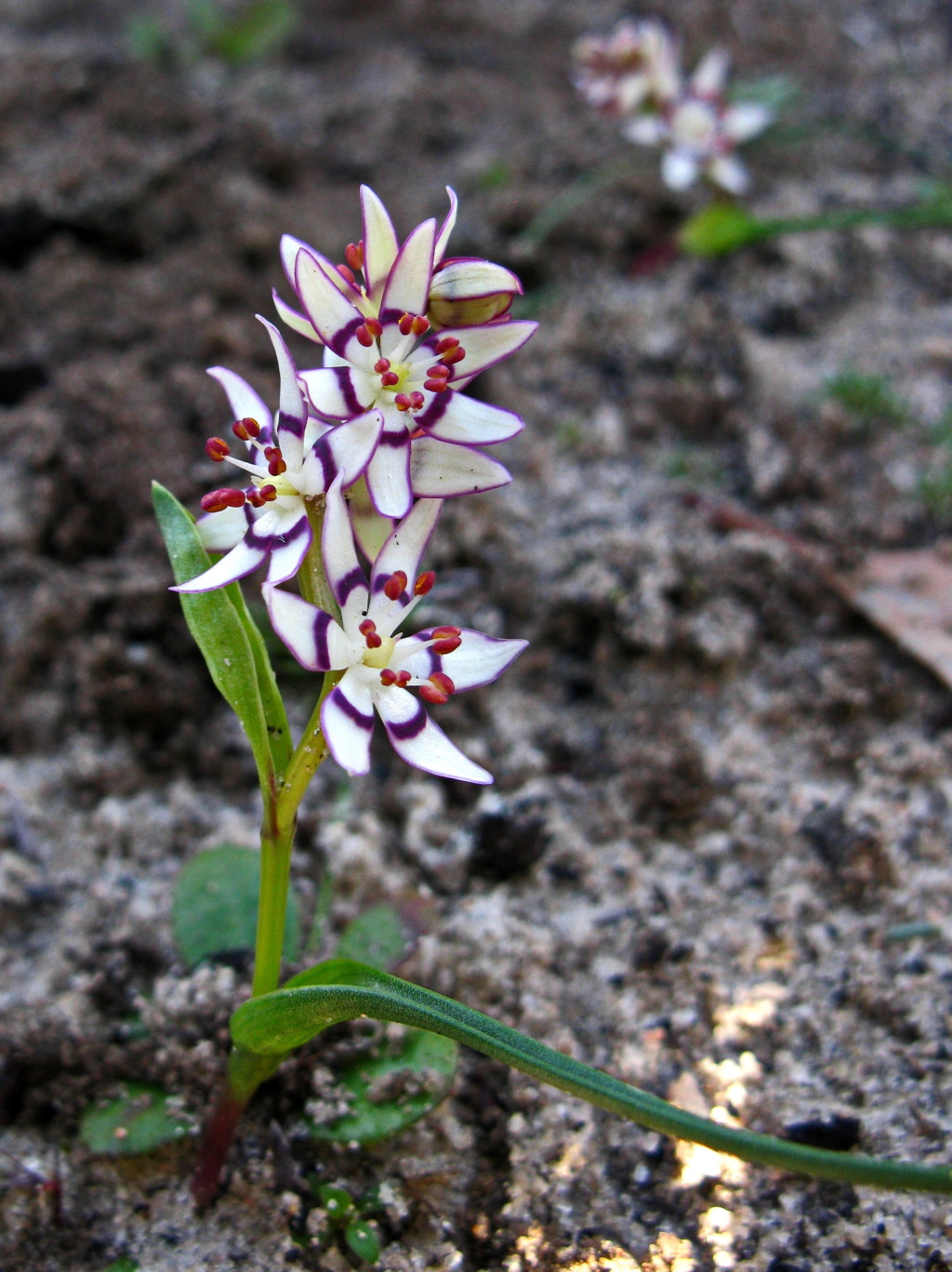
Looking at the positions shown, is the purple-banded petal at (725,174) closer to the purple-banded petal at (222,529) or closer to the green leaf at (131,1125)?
the purple-banded petal at (222,529)

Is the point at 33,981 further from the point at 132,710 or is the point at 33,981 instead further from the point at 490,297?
the point at 490,297

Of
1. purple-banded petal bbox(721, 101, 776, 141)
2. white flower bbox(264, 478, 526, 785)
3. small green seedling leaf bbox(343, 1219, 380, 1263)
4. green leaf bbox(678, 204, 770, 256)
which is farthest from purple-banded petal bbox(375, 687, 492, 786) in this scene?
purple-banded petal bbox(721, 101, 776, 141)

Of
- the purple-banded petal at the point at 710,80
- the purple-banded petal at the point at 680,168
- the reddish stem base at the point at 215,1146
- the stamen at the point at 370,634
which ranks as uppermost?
the purple-banded petal at the point at 710,80

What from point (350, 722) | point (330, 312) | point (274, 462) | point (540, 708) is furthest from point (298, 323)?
point (540, 708)

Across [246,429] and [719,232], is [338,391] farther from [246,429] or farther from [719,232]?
[719,232]

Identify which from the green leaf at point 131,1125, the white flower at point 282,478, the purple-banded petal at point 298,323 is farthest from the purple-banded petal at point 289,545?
the green leaf at point 131,1125

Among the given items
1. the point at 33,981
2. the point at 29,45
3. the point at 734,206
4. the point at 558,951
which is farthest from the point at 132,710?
the point at 29,45

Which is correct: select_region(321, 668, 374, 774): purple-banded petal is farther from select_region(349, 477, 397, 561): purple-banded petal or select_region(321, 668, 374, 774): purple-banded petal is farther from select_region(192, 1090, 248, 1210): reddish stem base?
select_region(192, 1090, 248, 1210): reddish stem base
